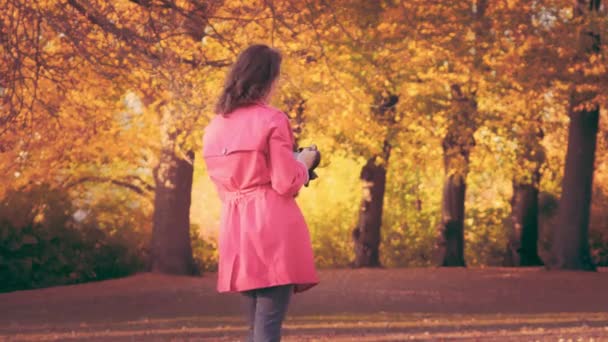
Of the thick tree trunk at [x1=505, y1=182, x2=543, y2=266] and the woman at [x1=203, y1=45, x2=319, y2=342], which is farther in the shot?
the thick tree trunk at [x1=505, y1=182, x2=543, y2=266]

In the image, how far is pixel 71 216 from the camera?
2348cm

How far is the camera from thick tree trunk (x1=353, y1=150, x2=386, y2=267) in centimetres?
3042

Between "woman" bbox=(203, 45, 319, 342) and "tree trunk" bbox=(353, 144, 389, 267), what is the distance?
24.8 meters

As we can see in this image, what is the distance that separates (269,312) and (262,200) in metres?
0.54

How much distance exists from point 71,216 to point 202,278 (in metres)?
3.07

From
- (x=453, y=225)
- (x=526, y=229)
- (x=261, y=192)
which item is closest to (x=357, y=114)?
(x=453, y=225)

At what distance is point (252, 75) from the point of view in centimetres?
546

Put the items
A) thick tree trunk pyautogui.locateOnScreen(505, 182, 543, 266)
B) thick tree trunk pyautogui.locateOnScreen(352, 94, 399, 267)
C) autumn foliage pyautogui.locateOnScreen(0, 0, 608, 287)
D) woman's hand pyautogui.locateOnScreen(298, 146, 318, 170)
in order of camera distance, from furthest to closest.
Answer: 1. thick tree trunk pyautogui.locateOnScreen(505, 182, 543, 266)
2. thick tree trunk pyautogui.locateOnScreen(352, 94, 399, 267)
3. autumn foliage pyautogui.locateOnScreen(0, 0, 608, 287)
4. woman's hand pyautogui.locateOnScreen(298, 146, 318, 170)

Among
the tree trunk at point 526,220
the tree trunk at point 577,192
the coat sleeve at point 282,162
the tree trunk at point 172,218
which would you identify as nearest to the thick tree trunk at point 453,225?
the tree trunk at point 526,220

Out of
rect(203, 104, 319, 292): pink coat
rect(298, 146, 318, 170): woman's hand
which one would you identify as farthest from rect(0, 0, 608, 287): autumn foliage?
rect(203, 104, 319, 292): pink coat

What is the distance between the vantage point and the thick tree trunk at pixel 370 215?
3042 cm

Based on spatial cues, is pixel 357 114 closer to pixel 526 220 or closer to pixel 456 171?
pixel 456 171

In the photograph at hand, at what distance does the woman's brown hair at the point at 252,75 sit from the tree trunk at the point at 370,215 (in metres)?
24.9

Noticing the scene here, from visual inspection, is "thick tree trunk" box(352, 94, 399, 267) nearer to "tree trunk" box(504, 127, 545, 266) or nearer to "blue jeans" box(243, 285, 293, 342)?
"tree trunk" box(504, 127, 545, 266)
